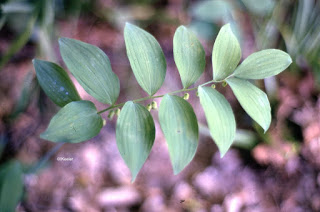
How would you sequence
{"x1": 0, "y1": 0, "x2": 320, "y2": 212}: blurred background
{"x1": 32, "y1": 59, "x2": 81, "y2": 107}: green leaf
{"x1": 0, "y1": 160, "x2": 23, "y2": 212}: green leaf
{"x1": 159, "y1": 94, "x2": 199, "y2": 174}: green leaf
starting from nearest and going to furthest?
1. {"x1": 159, "y1": 94, "x2": 199, "y2": 174}: green leaf
2. {"x1": 32, "y1": 59, "x2": 81, "y2": 107}: green leaf
3. {"x1": 0, "y1": 160, "x2": 23, "y2": 212}: green leaf
4. {"x1": 0, "y1": 0, "x2": 320, "y2": 212}: blurred background

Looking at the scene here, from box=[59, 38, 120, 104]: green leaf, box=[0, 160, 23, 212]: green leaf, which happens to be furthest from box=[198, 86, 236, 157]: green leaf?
box=[0, 160, 23, 212]: green leaf

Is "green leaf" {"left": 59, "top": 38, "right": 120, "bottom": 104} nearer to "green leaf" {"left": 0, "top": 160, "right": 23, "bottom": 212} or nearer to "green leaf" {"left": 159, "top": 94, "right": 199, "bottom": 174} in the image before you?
"green leaf" {"left": 159, "top": 94, "right": 199, "bottom": 174}

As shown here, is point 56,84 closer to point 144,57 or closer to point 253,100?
point 144,57

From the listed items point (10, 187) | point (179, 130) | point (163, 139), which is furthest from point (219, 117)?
point (163, 139)

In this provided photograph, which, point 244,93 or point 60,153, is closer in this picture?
point 244,93

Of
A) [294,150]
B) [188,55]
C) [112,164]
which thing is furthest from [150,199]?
[188,55]

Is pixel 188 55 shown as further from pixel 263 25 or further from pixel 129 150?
pixel 263 25
